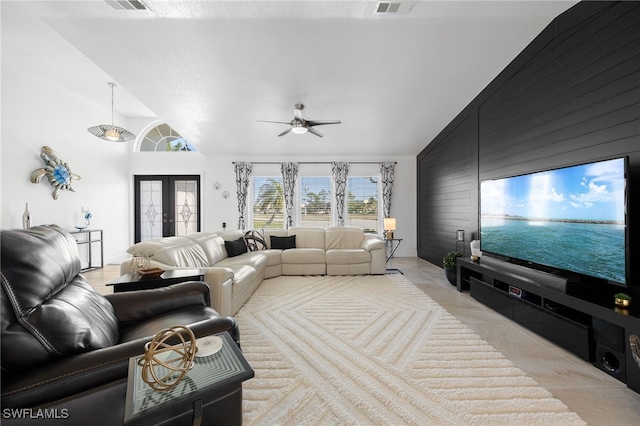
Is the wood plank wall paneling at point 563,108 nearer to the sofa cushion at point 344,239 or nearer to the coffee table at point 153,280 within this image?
the sofa cushion at point 344,239

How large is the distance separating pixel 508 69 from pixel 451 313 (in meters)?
3.16

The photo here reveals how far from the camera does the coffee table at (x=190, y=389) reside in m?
0.83

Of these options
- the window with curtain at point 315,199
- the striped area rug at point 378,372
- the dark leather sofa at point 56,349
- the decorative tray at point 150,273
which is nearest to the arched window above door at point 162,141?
the window with curtain at point 315,199

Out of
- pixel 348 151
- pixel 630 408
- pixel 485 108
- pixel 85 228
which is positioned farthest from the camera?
pixel 348 151

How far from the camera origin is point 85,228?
5531 mm

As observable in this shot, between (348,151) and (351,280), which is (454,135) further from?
(351,280)

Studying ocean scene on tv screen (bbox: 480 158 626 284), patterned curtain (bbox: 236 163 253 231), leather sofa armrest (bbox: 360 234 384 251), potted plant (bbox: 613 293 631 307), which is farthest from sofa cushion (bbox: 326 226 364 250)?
potted plant (bbox: 613 293 631 307)

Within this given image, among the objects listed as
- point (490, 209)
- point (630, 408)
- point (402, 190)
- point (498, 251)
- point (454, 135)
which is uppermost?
point (454, 135)

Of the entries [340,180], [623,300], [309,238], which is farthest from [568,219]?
[340,180]

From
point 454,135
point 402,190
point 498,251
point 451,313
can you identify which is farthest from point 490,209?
point 402,190

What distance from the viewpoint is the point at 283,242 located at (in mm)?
5449

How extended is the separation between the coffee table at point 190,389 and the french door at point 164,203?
A: 6.60 metres

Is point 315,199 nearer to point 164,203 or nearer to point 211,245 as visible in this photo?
point 211,245

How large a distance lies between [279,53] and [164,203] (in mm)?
5530
